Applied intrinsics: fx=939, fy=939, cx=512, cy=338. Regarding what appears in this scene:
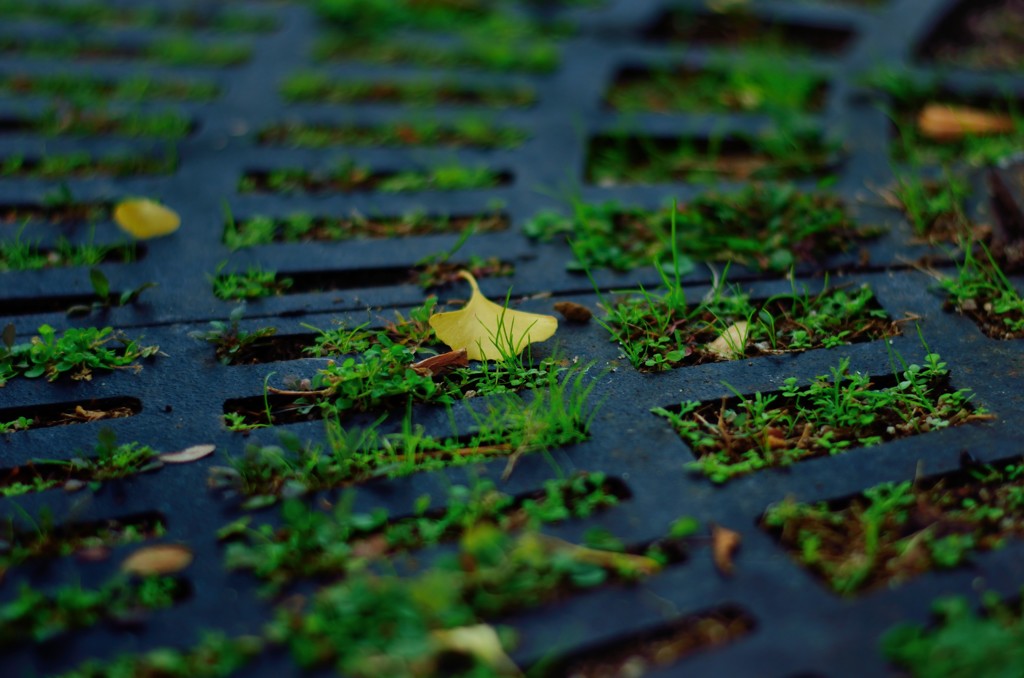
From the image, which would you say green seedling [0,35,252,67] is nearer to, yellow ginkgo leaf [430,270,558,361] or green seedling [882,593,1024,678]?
yellow ginkgo leaf [430,270,558,361]

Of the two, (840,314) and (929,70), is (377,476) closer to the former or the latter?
(840,314)

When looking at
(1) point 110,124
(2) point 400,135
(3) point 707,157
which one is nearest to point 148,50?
(1) point 110,124

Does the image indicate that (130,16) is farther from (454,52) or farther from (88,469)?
(88,469)

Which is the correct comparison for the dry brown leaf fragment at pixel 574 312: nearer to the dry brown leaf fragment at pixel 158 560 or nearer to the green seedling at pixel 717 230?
the green seedling at pixel 717 230

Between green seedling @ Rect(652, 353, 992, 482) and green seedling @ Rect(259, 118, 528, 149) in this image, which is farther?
green seedling @ Rect(259, 118, 528, 149)

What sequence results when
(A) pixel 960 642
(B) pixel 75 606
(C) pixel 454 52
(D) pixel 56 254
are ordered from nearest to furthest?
(A) pixel 960 642
(B) pixel 75 606
(D) pixel 56 254
(C) pixel 454 52

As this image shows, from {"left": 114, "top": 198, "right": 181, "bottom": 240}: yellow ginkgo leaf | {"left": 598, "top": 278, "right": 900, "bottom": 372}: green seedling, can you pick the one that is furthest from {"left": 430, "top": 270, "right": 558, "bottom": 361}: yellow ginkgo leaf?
{"left": 114, "top": 198, "right": 181, "bottom": 240}: yellow ginkgo leaf
